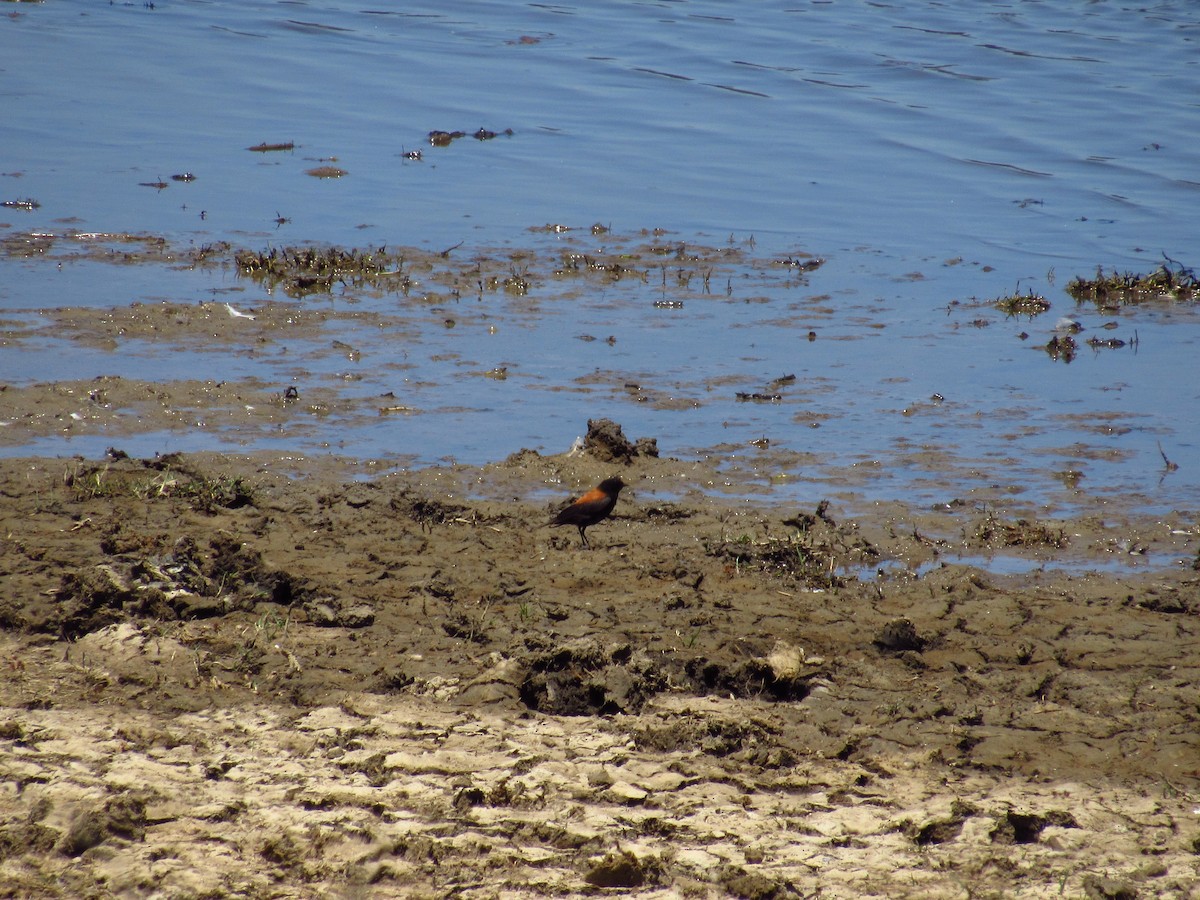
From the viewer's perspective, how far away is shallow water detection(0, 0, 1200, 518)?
30.2ft

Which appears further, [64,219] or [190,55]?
[190,55]

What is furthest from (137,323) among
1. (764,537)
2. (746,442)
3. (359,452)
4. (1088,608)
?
(1088,608)

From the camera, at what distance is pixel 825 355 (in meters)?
10.7

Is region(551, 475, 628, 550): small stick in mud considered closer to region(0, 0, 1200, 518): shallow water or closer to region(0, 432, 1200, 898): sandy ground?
region(0, 432, 1200, 898): sandy ground

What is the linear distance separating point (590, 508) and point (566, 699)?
1.87m

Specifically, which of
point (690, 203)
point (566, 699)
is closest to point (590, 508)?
point (566, 699)

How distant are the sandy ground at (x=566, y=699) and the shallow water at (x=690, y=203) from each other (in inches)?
49.0

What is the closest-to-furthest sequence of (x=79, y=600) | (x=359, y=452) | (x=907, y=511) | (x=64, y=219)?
(x=79, y=600), (x=907, y=511), (x=359, y=452), (x=64, y=219)

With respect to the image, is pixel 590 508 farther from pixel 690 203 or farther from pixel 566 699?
pixel 690 203

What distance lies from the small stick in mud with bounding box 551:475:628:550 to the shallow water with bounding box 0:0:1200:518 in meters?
1.45

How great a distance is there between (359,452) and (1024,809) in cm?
503

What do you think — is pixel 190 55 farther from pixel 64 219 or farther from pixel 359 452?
pixel 359 452

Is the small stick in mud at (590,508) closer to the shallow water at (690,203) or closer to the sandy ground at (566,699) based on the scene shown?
the sandy ground at (566,699)

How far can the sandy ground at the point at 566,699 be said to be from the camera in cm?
423
